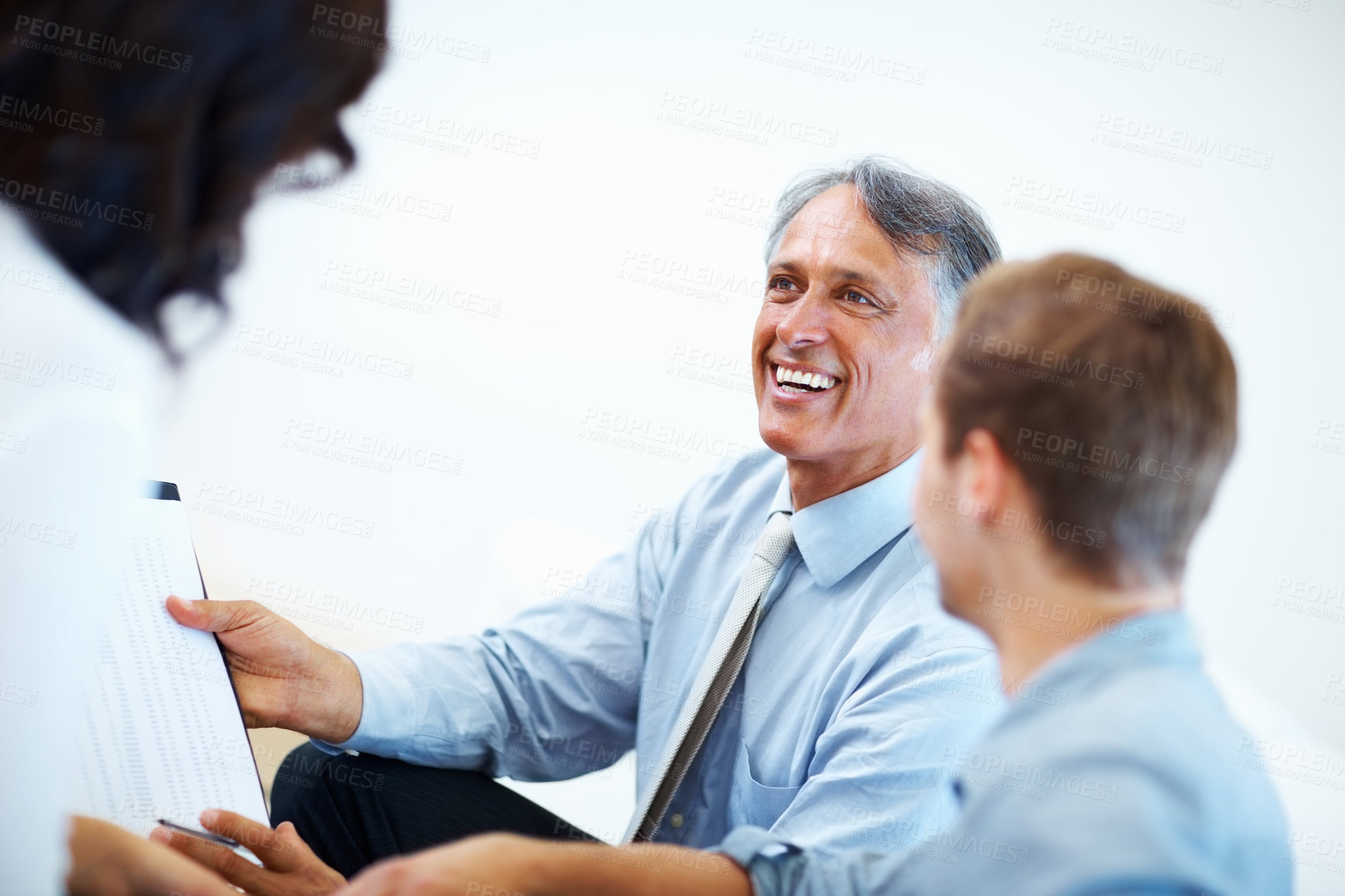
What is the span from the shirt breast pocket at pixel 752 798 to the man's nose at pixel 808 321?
591 millimetres

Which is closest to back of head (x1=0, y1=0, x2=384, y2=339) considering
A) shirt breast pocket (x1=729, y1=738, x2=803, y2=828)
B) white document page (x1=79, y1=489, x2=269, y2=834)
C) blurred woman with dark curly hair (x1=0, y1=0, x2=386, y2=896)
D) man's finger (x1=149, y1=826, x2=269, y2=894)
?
blurred woman with dark curly hair (x1=0, y1=0, x2=386, y2=896)

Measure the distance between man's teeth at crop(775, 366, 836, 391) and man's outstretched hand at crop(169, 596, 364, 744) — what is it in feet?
2.47

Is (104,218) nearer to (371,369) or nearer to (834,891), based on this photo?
(834,891)

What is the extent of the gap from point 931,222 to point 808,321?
23 centimetres

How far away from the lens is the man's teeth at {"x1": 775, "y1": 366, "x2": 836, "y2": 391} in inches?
58.7

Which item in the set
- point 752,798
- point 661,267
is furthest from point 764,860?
point 661,267

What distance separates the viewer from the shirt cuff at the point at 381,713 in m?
1.38

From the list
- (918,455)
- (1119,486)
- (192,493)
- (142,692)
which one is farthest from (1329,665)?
(192,493)

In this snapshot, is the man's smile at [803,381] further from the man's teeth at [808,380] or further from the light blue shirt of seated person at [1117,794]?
the light blue shirt of seated person at [1117,794]

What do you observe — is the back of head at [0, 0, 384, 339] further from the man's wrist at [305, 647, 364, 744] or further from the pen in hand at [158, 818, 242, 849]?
the man's wrist at [305, 647, 364, 744]

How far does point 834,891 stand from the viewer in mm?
945

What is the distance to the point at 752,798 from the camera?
1318 millimetres

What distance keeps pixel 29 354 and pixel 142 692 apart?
18.2 inches

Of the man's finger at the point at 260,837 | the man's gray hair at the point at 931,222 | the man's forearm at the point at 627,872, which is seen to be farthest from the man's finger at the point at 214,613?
the man's gray hair at the point at 931,222
